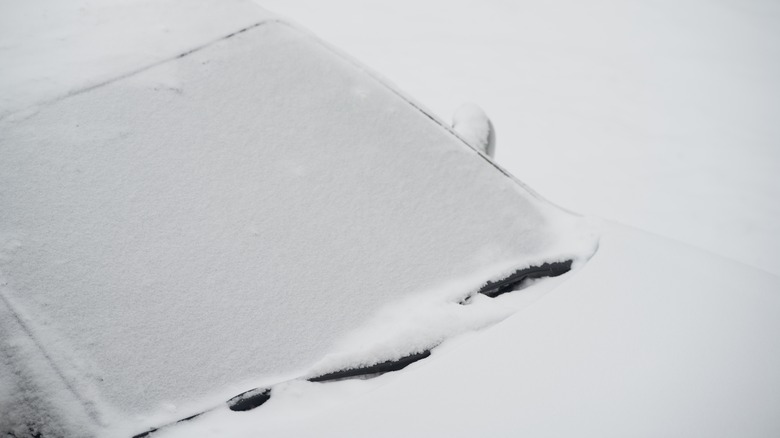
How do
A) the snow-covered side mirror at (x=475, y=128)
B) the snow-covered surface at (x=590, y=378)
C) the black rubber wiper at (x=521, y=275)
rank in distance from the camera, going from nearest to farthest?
the snow-covered surface at (x=590, y=378) < the black rubber wiper at (x=521, y=275) < the snow-covered side mirror at (x=475, y=128)

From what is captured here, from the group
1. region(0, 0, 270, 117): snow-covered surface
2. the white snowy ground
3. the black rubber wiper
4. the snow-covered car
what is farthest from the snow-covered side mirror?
the white snowy ground

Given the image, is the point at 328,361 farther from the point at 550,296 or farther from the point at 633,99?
the point at 633,99

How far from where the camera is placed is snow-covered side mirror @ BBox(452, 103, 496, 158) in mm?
2176

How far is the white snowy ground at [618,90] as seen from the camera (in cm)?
353

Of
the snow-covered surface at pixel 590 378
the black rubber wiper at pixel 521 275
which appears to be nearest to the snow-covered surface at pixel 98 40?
the snow-covered surface at pixel 590 378

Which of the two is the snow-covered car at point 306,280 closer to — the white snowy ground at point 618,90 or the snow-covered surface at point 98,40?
the snow-covered surface at point 98,40

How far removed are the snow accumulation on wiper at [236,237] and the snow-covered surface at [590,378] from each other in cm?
8

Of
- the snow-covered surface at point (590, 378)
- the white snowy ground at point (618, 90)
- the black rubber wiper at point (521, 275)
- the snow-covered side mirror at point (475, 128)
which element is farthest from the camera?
the white snowy ground at point (618, 90)

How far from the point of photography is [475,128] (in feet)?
7.32

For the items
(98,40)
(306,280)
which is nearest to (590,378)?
(306,280)

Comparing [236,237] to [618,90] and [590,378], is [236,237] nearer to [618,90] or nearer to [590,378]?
[590,378]

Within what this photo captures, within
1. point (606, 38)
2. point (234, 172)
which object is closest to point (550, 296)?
point (234, 172)

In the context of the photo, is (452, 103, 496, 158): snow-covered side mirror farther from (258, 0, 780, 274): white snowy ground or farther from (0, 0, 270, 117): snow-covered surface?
(258, 0, 780, 274): white snowy ground

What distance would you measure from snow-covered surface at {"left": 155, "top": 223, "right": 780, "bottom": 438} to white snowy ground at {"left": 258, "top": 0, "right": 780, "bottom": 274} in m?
1.94
